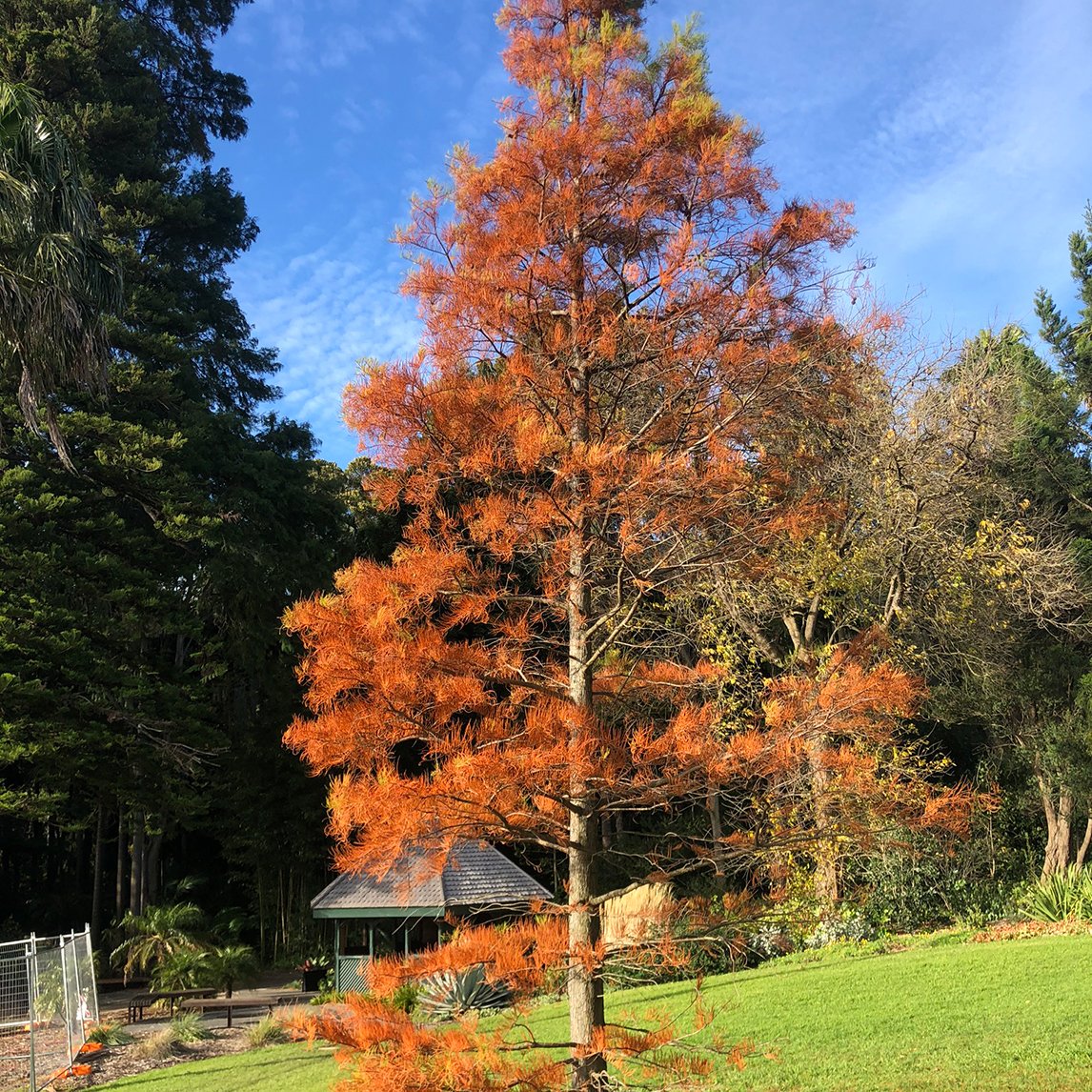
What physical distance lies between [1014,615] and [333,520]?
11589mm

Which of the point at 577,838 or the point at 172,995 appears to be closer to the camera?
the point at 577,838

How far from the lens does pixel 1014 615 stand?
13898 millimetres

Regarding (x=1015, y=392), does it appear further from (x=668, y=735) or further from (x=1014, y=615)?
(x=668, y=735)

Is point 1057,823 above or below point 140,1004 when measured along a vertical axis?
above

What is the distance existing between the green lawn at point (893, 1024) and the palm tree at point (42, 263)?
21.6 feet

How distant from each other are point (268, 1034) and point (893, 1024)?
6.85 m

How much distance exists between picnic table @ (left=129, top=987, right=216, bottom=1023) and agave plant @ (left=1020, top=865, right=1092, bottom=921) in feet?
38.0

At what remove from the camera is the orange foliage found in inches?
156

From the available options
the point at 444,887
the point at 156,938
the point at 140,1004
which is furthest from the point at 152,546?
the point at 444,887

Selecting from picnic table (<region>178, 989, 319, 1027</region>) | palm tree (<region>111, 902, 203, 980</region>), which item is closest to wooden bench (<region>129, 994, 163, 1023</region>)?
picnic table (<region>178, 989, 319, 1027</region>)

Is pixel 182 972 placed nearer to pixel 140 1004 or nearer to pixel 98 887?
pixel 140 1004

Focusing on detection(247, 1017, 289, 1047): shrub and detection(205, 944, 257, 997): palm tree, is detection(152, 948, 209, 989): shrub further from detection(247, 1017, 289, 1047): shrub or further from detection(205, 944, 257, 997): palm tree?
detection(247, 1017, 289, 1047): shrub

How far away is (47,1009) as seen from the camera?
10242mm

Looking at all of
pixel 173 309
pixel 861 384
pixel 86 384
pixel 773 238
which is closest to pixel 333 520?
pixel 173 309
